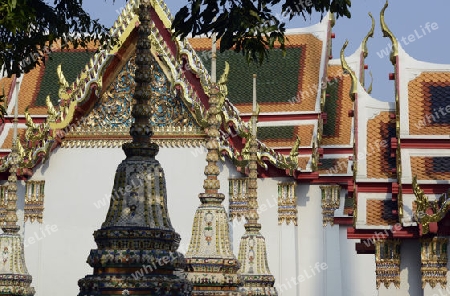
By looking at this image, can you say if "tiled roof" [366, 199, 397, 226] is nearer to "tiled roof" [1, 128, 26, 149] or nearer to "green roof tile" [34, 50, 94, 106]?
"tiled roof" [1, 128, 26, 149]

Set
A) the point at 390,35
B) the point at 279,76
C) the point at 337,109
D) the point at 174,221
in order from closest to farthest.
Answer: the point at 390,35, the point at 174,221, the point at 279,76, the point at 337,109

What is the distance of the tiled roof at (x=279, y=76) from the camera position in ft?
91.7

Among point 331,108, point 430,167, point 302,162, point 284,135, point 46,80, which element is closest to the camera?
point 430,167

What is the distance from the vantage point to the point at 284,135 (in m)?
27.0

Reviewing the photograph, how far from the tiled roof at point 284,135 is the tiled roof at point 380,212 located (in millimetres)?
7958

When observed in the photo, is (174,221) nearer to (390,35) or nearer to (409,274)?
(390,35)

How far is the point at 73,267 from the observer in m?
25.3

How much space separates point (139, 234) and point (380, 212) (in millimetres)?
10369

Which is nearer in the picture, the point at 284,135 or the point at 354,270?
the point at 284,135

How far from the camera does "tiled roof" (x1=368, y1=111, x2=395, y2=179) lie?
18984 mm

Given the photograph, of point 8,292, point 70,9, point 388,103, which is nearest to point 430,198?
point 388,103

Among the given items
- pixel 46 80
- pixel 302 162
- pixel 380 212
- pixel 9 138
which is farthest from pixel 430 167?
pixel 46 80

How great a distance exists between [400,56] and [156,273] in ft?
41.1

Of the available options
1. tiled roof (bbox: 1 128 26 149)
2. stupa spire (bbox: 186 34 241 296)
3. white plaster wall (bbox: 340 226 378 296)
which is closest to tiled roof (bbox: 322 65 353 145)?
white plaster wall (bbox: 340 226 378 296)
